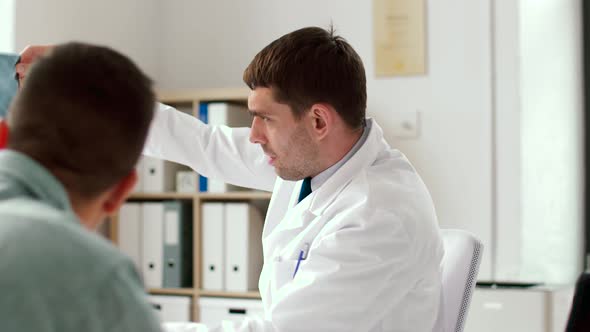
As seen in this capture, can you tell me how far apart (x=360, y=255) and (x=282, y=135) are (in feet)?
1.13

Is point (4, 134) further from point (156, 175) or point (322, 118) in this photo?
point (156, 175)

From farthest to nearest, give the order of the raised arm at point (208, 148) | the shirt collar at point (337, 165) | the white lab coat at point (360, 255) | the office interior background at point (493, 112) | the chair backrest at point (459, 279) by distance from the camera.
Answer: the office interior background at point (493, 112)
the raised arm at point (208, 148)
the shirt collar at point (337, 165)
the chair backrest at point (459, 279)
the white lab coat at point (360, 255)

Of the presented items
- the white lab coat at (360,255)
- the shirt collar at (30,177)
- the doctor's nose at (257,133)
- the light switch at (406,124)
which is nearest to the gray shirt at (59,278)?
the shirt collar at (30,177)

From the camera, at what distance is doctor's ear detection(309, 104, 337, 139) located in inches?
69.2

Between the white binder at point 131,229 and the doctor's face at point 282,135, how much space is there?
6.59ft

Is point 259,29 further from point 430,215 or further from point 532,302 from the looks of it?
point 430,215

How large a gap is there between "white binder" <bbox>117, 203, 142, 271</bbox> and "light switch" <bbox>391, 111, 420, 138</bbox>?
1.13m

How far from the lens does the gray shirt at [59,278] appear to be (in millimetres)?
602

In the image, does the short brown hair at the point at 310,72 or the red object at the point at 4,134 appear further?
the short brown hair at the point at 310,72

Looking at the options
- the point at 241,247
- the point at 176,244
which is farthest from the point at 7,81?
the point at 176,244

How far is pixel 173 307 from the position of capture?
3664mm

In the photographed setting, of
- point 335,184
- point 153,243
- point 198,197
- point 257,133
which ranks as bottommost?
point 153,243

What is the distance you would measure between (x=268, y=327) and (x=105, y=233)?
2.51 meters

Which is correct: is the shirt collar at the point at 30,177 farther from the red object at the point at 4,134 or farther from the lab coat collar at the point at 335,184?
the lab coat collar at the point at 335,184
